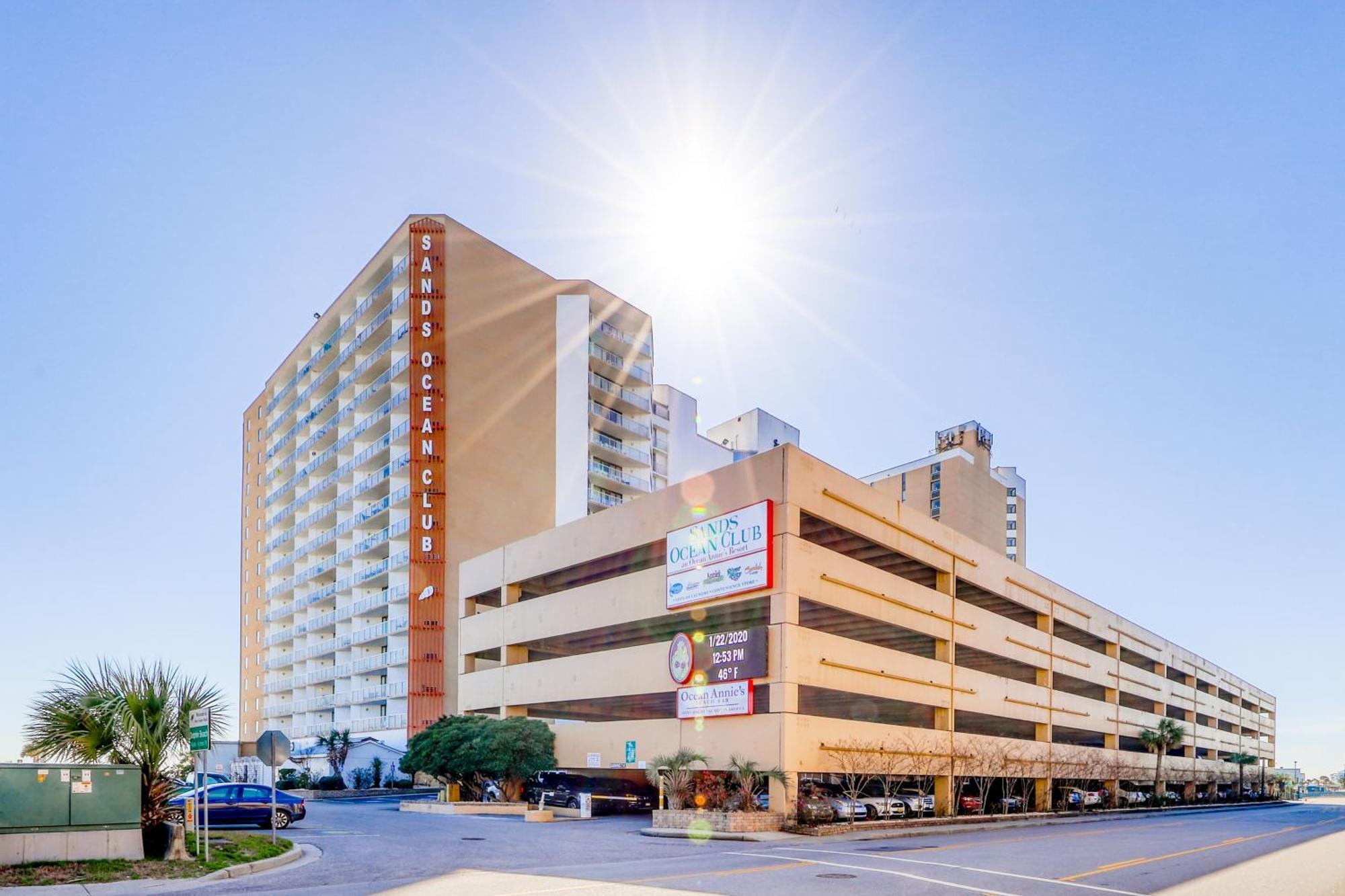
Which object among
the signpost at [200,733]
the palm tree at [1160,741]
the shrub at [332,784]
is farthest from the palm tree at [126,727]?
the palm tree at [1160,741]

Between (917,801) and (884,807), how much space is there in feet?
13.7

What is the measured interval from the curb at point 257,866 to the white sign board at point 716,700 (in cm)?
1726

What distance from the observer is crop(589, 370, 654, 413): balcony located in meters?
82.7

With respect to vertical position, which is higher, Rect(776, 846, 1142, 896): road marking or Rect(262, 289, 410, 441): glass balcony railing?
Rect(262, 289, 410, 441): glass balcony railing

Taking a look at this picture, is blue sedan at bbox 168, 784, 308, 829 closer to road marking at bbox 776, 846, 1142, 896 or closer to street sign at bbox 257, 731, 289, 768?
street sign at bbox 257, 731, 289, 768

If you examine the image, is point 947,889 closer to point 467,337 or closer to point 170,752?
point 170,752

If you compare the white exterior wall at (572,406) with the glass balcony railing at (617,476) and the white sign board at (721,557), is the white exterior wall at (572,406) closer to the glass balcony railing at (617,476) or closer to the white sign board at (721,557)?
the glass balcony railing at (617,476)

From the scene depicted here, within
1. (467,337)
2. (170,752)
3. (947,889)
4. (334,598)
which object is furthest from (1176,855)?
(334,598)

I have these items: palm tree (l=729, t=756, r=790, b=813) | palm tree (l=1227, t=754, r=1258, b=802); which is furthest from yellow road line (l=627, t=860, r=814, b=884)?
palm tree (l=1227, t=754, r=1258, b=802)

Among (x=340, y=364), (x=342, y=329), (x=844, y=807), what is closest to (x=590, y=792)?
(x=844, y=807)

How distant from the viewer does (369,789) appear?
6309 centimetres

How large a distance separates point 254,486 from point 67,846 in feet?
309

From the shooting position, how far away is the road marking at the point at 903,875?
16281mm

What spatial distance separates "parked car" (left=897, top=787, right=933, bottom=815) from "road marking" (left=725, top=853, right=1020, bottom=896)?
65.8 feet
